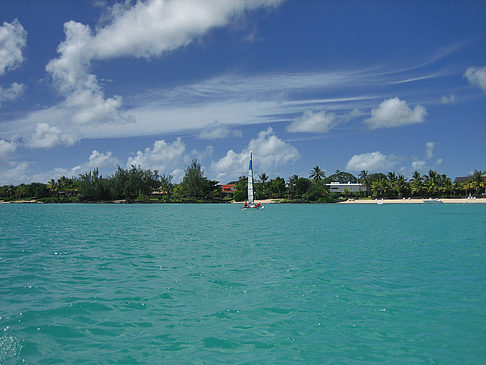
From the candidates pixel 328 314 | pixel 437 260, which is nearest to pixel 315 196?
pixel 437 260

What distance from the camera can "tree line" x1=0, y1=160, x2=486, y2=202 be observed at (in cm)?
14038

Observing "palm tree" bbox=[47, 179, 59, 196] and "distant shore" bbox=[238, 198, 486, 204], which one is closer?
"distant shore" bbox=[238, 198, 486, 204]

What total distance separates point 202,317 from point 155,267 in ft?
26.2

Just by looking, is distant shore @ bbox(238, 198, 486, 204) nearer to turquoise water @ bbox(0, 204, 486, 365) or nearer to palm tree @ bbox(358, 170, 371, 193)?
palm tree @ bbox(358, 170, 371, 193)

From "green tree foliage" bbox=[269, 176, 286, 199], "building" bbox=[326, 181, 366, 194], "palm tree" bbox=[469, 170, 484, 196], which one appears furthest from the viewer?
"building" bbox=[326, 181, 366, 194]

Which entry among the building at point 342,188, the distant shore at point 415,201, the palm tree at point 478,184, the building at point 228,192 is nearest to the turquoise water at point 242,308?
the distant shore at point 415,201

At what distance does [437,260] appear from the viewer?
67.4 ft

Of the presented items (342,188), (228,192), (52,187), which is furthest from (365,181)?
(52,187)

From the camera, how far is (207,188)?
153m

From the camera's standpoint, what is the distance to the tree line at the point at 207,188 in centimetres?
14038

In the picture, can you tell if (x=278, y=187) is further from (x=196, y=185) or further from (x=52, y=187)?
(x=52, y=187)

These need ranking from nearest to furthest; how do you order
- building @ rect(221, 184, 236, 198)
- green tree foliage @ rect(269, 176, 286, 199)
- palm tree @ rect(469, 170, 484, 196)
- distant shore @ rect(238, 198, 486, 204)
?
distant shore @ rect(238, 198, 486, 204), palm tree @ rect(469, 170, 484, 196), green tree foliage @ rect(269, 176, 286, 199), building @ rect(221, 184, 236, 198)

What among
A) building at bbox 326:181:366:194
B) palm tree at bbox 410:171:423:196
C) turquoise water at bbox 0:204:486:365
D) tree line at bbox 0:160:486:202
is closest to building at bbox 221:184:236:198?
tree line at bbox 0:160:486:202

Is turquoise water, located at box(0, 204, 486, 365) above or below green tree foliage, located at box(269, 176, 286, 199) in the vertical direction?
below
